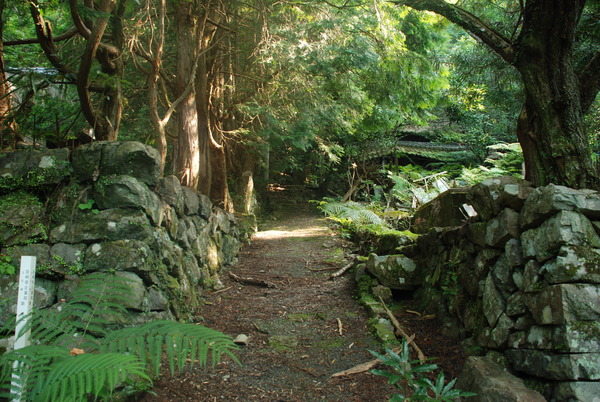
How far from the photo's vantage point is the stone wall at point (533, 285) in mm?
2674

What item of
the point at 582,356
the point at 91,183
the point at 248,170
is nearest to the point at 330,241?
the point at 248,170

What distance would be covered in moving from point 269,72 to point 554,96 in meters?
5.96

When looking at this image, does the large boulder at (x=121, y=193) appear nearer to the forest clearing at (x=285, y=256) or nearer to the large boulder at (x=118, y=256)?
the forest clearing at (x=285, y=256)

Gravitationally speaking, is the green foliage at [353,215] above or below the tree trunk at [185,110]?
below

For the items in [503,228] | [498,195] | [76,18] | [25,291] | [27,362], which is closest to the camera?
[27,362]

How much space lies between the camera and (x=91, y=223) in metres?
4.05

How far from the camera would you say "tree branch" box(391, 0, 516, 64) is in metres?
4.62

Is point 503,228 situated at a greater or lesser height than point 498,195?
lesser

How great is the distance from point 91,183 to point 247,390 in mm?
2717

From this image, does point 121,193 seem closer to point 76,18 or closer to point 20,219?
point 20,219

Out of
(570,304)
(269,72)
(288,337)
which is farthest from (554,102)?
(269,72)

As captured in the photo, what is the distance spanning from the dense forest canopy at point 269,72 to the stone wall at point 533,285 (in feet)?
2.53

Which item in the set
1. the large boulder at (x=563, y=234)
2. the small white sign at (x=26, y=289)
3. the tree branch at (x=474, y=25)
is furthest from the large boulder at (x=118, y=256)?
the tree branch at (x=474, y=25)

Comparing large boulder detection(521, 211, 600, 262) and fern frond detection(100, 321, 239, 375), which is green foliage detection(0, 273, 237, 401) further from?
large boulder detection(521, 211, 600, 262)
